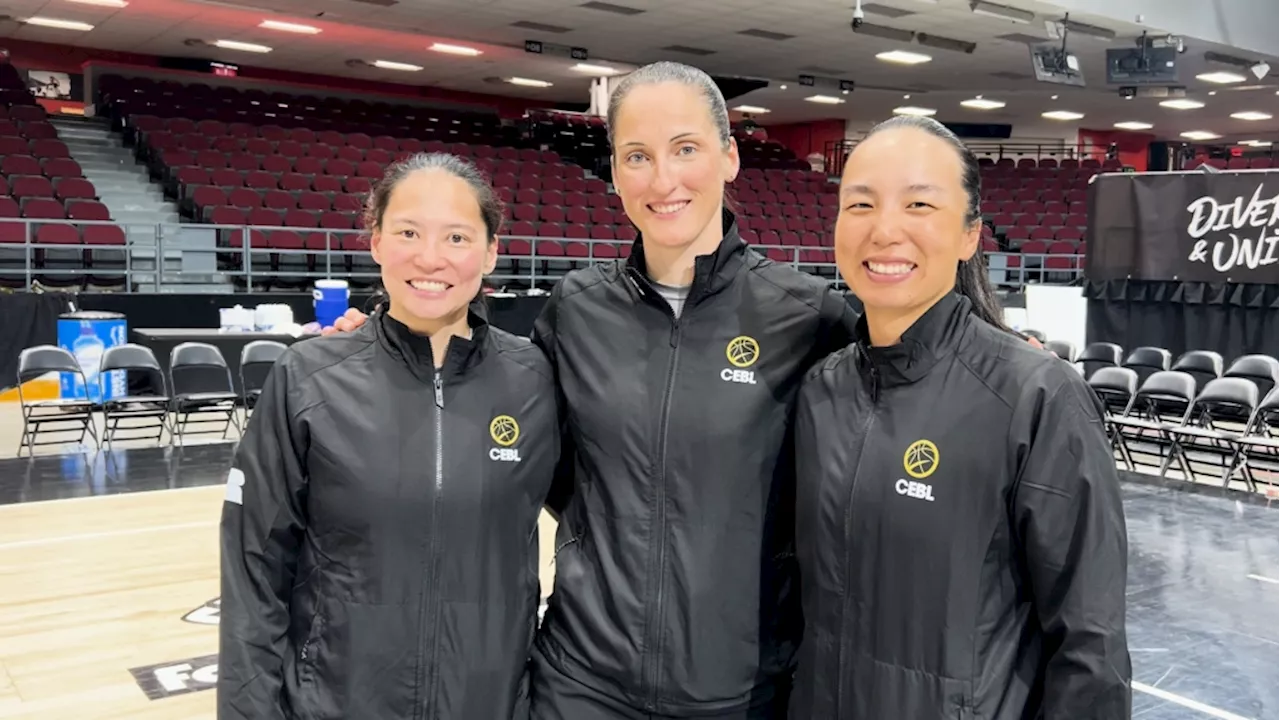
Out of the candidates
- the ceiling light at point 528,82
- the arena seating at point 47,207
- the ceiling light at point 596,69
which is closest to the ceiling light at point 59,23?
the arena seating at point 47,207

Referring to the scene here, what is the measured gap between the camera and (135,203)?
511 inches

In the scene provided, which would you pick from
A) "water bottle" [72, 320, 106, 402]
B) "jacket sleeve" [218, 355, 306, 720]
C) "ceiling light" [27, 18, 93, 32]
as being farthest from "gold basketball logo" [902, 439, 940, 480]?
"ceiling light" [27, 18, 93, 32]

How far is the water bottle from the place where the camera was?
8.20 metres

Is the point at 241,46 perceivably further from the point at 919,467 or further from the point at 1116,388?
the point at 919,467

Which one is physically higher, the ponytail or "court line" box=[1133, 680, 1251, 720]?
the ponytail

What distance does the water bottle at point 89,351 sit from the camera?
8195 millimetres

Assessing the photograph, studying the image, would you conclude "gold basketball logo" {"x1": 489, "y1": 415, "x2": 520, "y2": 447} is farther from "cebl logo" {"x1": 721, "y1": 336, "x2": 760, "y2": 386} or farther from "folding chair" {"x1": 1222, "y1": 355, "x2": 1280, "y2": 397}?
"folding chair" {"x1": 1222, "y1": 355, "x2": 1280, "y2": 397}

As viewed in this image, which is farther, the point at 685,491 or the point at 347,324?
the point at 347,324

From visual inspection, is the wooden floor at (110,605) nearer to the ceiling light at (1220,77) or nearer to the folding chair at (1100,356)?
the folding chair at (1100,356)

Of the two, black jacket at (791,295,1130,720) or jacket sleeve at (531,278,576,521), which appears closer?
black jacket at (791,295,1130,720)

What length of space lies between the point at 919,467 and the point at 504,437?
0.70 m

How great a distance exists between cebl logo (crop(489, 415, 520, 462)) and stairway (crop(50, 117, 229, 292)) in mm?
9025

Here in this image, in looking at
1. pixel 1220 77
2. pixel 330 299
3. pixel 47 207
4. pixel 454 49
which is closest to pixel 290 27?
pixel 454 49

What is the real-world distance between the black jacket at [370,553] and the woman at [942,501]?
522mm
